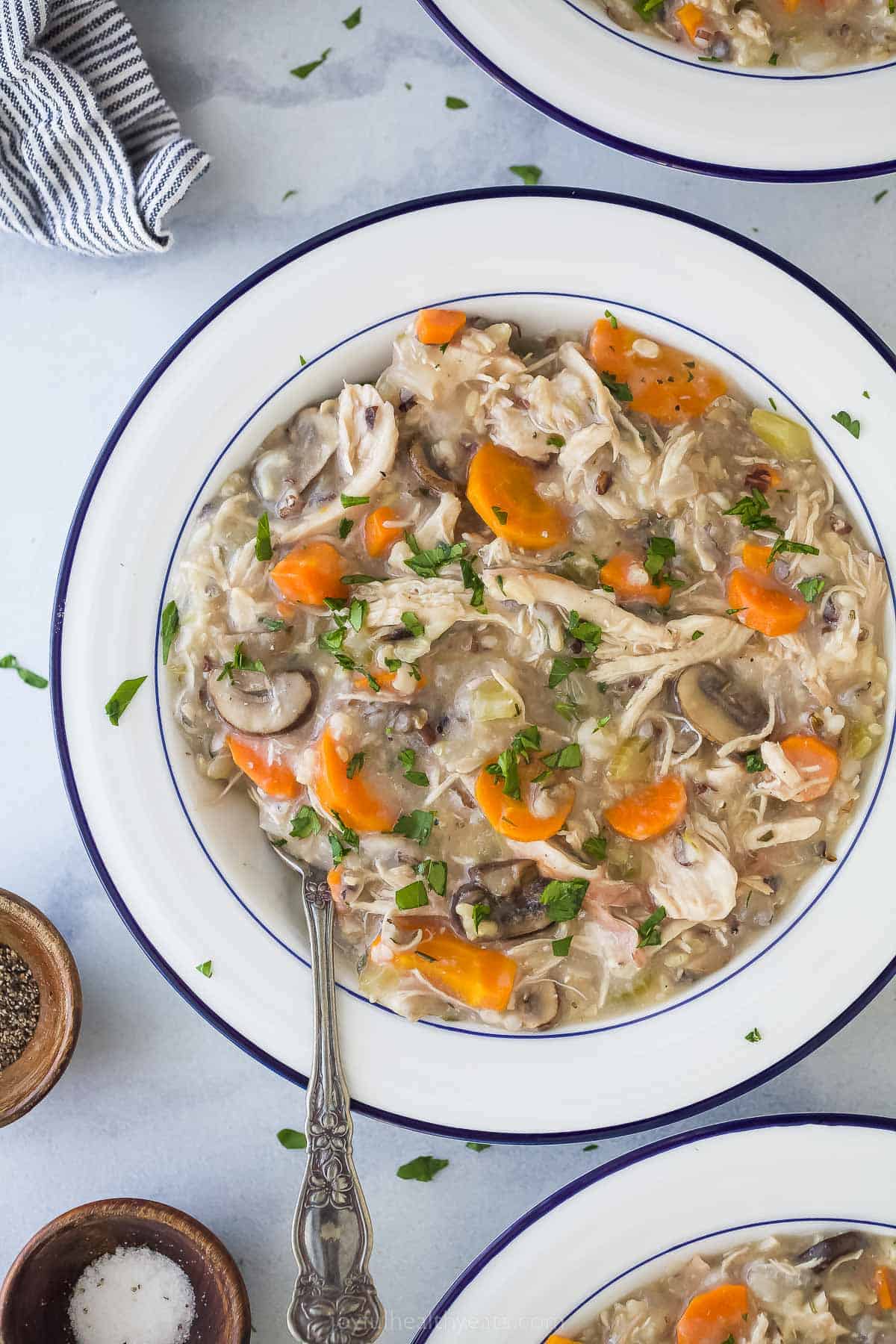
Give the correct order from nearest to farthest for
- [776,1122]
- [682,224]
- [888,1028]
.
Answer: [682,224]
[776,1122]
[888,1028]

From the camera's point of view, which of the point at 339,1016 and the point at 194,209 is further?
the point at 194,209

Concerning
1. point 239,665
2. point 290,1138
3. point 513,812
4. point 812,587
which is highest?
point 812,587

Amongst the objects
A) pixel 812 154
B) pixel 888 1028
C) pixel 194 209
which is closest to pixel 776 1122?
pixel 888 1028

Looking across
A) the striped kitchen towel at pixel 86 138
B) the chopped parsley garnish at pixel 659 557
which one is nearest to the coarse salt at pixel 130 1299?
the chopped parsley garnish at pixel 659 557

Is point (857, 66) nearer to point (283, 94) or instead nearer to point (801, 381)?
point (801, 381)

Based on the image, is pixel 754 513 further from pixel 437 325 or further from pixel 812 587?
pixel 437 325

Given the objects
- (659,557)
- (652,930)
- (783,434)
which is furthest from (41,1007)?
(783,434)
